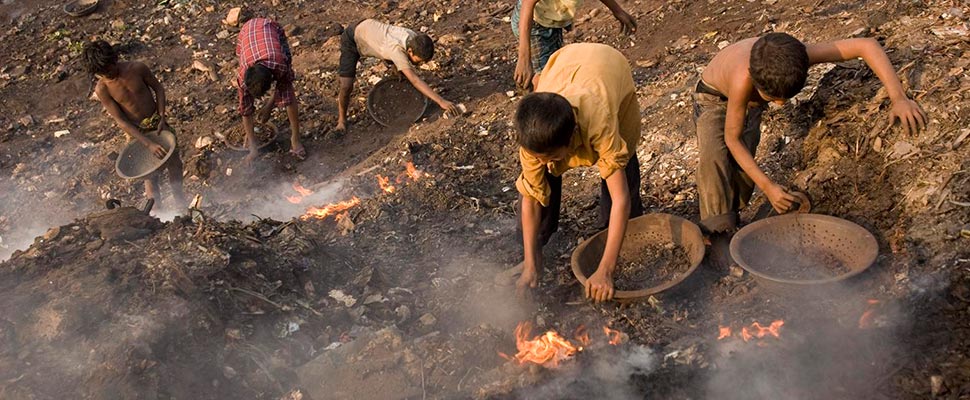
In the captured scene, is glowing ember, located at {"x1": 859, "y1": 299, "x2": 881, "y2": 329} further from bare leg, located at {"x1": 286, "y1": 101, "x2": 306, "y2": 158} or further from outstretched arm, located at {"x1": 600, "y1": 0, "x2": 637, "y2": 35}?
bare leg, located at {"x1": 286, "y1": 101, "x2": 306, "y2": 158}

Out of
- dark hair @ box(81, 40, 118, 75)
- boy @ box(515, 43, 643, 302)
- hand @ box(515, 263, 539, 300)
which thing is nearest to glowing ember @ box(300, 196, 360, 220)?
dark hair @ box(81, 40, 118, 75)

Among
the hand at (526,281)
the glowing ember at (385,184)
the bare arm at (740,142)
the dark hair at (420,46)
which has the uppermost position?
the bare arm at (740,142)

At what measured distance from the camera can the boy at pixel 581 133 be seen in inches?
127

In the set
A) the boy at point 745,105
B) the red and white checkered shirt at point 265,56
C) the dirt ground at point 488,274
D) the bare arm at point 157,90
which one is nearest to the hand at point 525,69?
the dirt ground at point 488,274

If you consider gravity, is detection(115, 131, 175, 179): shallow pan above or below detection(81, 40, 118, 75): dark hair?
below

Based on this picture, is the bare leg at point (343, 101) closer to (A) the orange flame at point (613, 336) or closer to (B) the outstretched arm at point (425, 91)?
(B) the outstretched arm at point (425, 91)

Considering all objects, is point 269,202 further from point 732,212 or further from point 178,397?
point 732,212

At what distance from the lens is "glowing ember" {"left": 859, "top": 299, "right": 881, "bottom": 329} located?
3.59 meters

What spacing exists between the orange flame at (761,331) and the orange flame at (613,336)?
60 cm

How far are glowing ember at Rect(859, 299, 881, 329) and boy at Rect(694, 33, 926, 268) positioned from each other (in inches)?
25.2

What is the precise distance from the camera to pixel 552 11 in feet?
19.6

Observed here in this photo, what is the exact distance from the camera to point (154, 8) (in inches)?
424

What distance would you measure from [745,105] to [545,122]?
53.3 inches

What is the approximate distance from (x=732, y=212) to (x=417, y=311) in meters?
1.94
